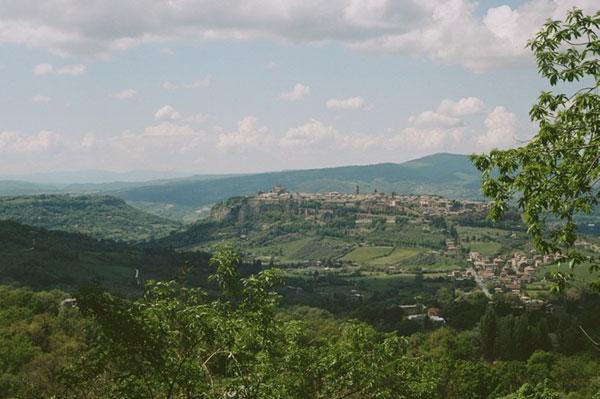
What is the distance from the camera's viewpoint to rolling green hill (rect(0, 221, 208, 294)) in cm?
14100

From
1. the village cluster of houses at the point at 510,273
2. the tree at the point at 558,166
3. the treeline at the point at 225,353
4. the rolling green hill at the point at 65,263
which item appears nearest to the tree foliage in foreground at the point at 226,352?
the treeline at the point at 225,353

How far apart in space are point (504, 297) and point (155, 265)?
117115 mm

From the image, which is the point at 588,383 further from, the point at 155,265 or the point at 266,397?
the point at 155,265

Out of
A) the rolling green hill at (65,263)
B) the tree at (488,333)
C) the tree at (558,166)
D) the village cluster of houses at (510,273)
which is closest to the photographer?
the tree at (558,166)

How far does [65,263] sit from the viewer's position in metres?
A: 159

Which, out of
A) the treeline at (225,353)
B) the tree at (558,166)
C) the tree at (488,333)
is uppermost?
the tree at (558,166)

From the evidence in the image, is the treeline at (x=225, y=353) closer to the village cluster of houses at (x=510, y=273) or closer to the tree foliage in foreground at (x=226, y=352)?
the tree foliage in foreground at (x=226, y=352)

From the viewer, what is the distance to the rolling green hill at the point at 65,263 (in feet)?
463

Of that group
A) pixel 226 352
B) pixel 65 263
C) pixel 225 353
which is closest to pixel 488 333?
pixel 225 353

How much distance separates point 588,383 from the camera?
228 feet

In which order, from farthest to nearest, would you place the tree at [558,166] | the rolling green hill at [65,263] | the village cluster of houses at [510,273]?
the village cluster of houses at [510,273] < the rolling green hill at [65,263] < the tree at [558,166]

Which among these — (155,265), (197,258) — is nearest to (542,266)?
(197,258)

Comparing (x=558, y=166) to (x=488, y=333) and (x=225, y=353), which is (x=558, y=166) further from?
(x=488, y=333)

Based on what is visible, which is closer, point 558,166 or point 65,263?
point 558,166
